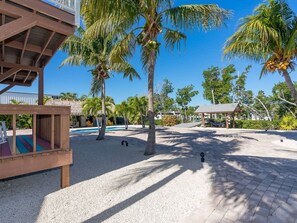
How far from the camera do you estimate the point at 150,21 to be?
25.5 ft

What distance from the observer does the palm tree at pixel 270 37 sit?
954 cm

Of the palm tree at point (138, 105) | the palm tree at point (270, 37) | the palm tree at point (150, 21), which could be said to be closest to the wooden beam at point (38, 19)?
the palm tree at point (150, 21)

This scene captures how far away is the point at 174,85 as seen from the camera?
39.2 meters

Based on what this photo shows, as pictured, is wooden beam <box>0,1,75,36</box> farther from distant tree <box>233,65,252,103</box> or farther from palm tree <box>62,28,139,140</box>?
distant tree <box>233,65,252,103</box>

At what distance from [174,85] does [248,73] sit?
13.6 m

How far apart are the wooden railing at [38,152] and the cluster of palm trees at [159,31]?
13.6 feet

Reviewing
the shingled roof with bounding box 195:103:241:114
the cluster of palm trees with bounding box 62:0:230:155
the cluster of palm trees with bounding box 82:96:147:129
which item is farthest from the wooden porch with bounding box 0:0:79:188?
the shingled roof with bounding box 195:103:241:114

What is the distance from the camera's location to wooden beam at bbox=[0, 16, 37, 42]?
3.28m

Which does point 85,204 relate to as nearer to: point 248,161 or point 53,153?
point 53,153

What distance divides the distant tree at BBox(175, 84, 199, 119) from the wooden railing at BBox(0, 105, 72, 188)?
3350 centimetres

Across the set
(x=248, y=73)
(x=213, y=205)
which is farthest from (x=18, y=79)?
(x=248, y=73)

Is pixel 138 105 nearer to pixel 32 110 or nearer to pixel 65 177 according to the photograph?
pixel 65 177

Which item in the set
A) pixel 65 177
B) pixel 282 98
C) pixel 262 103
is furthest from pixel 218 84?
pixel 65 177

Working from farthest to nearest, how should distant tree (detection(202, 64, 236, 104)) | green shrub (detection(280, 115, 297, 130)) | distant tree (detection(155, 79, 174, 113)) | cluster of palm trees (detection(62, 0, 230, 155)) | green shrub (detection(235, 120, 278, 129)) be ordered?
distant tree (detection(155, 79, 174, 113)) → distant tree (detection(202, 64, 236, 104)) → green shrub (detection(235, 120, 278, 129)) → green shrub (detection(280, 115, 297, 130)) → cluster of palm trees (detection(62, 0, 230, 155))
